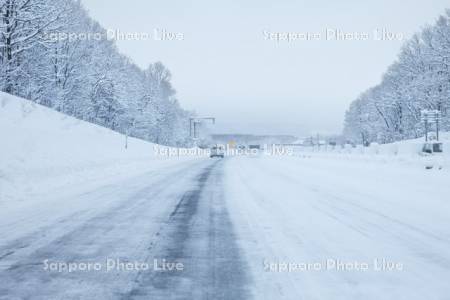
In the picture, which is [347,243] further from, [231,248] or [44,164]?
[44,164]

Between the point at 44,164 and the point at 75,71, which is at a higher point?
the point at 75,71

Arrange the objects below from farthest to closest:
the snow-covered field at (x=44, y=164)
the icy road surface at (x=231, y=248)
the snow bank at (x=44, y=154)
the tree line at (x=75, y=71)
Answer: the tree line at (x=75, y=71)
the snow bank at (x=44, y=154)
the snow-covered field at (x=44, y=164)
the icy road surface at (x=231, y=248)

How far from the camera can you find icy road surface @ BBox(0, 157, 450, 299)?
4.01 metres

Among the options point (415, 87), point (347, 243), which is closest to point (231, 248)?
point (347, 243)

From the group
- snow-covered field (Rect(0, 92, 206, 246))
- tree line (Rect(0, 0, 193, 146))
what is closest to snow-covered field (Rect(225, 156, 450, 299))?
snow-covered field (Rect(0, 92, 206, 246))

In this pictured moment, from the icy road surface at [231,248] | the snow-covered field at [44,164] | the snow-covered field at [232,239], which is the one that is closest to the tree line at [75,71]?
the snow-covered field at [44,164]

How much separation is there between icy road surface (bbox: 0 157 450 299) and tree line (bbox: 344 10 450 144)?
42.4m

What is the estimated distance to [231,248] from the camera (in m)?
5.56

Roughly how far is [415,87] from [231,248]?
52537 millimetres

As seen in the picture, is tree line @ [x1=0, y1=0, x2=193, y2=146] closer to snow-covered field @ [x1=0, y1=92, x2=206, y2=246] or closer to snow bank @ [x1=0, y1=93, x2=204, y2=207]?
snow bank @ [x1=0, y1=93, x2=204, y2=207]

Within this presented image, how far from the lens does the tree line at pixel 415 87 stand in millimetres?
46844

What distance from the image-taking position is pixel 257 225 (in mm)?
7074

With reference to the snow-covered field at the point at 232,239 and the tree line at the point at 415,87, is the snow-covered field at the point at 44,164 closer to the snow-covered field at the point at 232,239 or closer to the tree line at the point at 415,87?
the snow-covered field at the point at 232,239

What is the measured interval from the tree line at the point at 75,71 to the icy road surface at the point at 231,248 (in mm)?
19965
